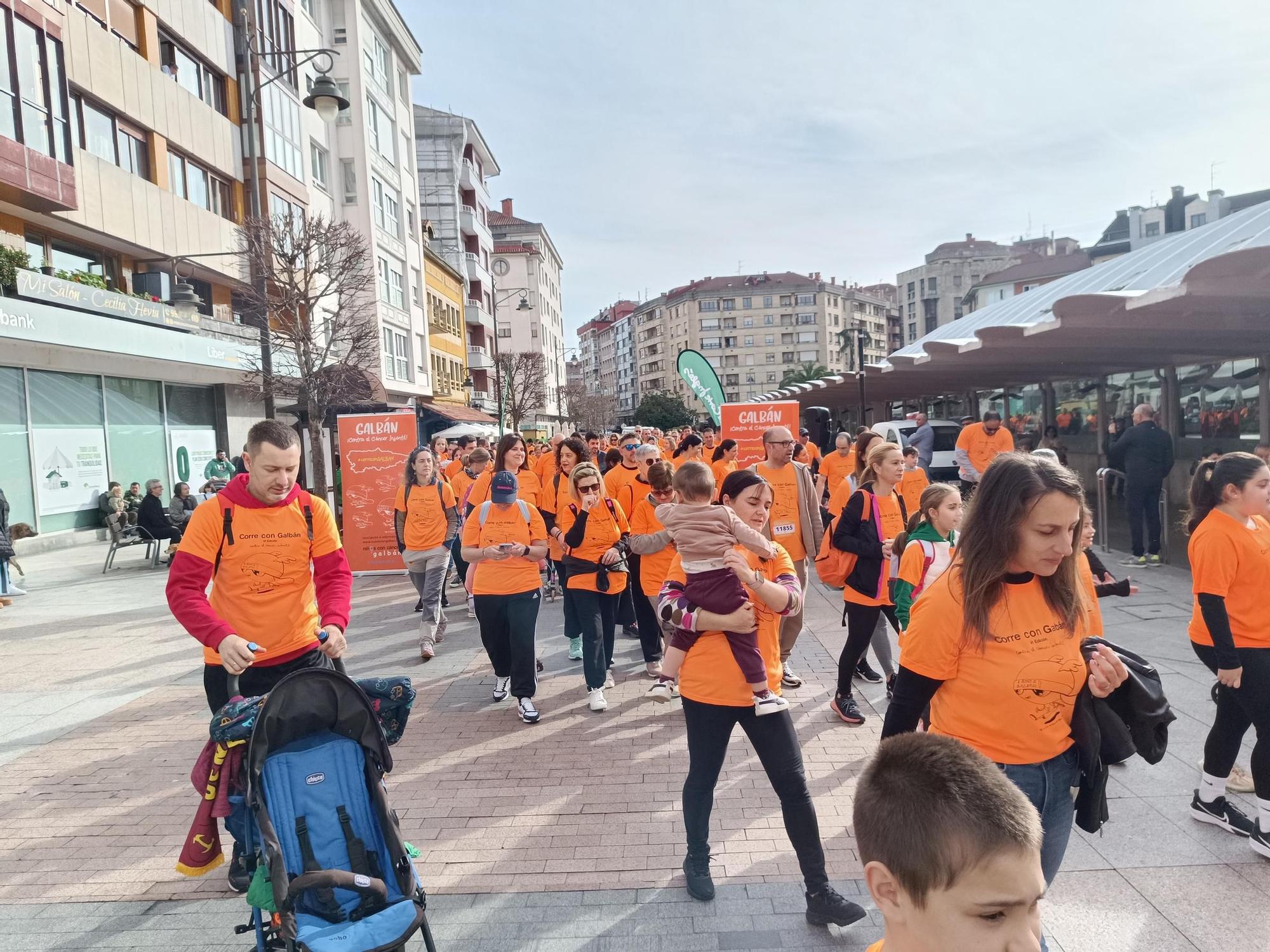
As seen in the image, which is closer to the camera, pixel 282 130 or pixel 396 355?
pixel 282 130

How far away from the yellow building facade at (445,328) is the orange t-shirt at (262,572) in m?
40.2

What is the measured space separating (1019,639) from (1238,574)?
79.9 inches

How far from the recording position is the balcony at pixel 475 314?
55719 millimetres

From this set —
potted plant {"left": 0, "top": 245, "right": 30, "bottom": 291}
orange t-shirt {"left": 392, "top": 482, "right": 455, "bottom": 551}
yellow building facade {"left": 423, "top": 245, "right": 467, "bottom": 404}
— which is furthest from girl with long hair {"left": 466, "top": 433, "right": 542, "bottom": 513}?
yellow building facade {"left": 423, "top": 245, "right": 467, "bottom": 404}

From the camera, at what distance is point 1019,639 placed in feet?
7.68

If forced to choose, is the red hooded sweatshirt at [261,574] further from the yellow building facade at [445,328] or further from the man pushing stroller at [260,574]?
the yellow building facade at [445,328]

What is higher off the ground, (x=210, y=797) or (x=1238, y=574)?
(x=1238, y=574)

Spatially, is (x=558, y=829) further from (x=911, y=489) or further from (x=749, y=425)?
(x=749, y=425)

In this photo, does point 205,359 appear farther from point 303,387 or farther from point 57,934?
point 57,934

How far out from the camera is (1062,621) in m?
2.38

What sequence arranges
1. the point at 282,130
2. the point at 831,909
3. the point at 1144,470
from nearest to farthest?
the point at 831,909 → the point at 1144,470 → the point at 282,130

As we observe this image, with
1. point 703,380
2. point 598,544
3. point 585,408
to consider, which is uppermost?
point 585,408

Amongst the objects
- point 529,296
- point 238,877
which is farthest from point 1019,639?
point 529,296

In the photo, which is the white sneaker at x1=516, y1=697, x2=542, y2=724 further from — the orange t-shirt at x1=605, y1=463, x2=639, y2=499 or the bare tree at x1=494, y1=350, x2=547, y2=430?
the bare tree at x1=494, y1=350, x2=547, y2=430
